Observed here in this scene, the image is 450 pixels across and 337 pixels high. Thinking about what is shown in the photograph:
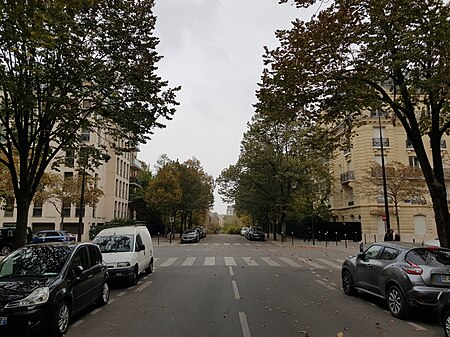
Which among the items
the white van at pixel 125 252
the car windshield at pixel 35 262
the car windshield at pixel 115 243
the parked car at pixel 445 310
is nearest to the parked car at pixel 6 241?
the white van at pixel 125 252

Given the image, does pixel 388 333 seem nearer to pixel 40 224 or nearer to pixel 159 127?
pixel 159 127

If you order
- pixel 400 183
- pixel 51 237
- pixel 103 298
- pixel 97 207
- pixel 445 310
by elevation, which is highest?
pixel 400 183

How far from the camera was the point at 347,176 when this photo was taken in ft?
152

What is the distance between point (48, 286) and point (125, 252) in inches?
232

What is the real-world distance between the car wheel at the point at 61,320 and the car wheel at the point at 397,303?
6.49 meters

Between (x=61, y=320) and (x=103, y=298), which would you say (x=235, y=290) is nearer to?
(x=103, y=298)

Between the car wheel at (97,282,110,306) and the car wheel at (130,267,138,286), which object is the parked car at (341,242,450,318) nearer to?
the car wheel at (97,282,110,306)

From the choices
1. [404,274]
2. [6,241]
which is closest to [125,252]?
[404,274]

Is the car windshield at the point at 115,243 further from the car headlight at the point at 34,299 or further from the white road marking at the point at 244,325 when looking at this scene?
the car headlight at the point at 34,299

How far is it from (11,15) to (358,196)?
39895mm

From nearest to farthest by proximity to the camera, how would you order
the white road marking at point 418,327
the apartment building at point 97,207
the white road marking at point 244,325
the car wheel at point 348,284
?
the white road marking at point 244,325
the white road marking at point 418,327
the car wheel at point 348,284
the apartment building at point 97,207

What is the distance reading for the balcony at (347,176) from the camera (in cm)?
4528

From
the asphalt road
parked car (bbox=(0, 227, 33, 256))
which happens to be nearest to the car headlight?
the asphalt road

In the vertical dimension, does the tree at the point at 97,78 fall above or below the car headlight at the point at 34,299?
above
